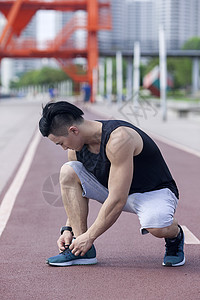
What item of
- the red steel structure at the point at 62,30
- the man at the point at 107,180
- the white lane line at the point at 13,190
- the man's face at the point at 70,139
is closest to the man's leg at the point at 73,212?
the man at the point at 107,180

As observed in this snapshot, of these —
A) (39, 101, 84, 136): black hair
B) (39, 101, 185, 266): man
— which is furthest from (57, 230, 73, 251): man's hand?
(39, 101, 84, 136): black hair

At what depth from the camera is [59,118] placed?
155 inches

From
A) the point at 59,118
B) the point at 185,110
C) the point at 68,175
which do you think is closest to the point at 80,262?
the point at 68,175

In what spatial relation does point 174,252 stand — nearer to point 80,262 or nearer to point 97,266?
point 97,266

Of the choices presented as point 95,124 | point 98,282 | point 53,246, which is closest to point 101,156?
point 95,124

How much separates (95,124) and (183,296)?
1.23 metres

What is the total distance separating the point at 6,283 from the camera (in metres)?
4.11

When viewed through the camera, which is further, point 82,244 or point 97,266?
point 97,266

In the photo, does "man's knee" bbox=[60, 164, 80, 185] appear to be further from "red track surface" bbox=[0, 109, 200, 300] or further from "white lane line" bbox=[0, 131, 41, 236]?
"white lane line" bbox=[0, 131, 41, 236]

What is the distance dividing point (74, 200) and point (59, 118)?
811 millimetres

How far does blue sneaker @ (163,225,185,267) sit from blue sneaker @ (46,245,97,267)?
531mm

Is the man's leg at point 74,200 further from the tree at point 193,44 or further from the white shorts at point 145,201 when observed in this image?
the tree at point 193,44

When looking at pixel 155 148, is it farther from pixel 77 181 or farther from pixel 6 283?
pixel 6 283

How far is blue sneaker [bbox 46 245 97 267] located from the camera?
14.7ft
